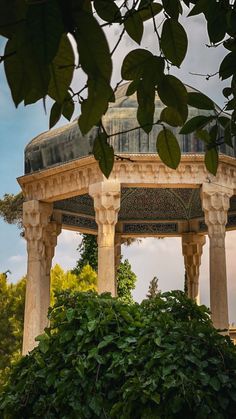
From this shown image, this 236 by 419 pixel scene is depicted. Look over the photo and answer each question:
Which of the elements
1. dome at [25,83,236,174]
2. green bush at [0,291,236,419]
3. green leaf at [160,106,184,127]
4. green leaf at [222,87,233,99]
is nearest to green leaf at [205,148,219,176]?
green leaf at [222,87,233,99]

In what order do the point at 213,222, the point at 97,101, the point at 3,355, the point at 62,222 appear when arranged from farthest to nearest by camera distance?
the point at 3,355, the point at 62,222, the point at 213,222, the point at 97,101

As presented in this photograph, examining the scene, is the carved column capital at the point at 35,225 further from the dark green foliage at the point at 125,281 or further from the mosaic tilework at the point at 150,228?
the dark green foliage at the point at 125,281

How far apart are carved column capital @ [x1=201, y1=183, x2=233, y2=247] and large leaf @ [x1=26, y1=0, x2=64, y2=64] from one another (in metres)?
10.2

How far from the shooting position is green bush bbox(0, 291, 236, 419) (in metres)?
3.49

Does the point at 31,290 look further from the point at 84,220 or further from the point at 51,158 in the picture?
the point at 84,220

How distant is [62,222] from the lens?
45.4ft

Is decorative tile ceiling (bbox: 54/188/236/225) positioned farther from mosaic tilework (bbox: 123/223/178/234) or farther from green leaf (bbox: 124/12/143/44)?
green leaf (bbox: 124/12/143/44)

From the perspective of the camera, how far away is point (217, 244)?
10.9 m

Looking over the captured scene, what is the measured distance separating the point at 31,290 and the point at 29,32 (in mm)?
10752

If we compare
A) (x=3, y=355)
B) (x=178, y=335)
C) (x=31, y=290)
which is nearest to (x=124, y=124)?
(x=31, y=290)

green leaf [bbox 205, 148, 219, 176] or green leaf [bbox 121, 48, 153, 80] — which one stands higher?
green leaf [bbox 121, 48, 153, 80]

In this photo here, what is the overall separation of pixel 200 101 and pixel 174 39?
481 millimetres

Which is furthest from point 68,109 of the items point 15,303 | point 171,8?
point 15,303

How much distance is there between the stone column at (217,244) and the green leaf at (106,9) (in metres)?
9.61
